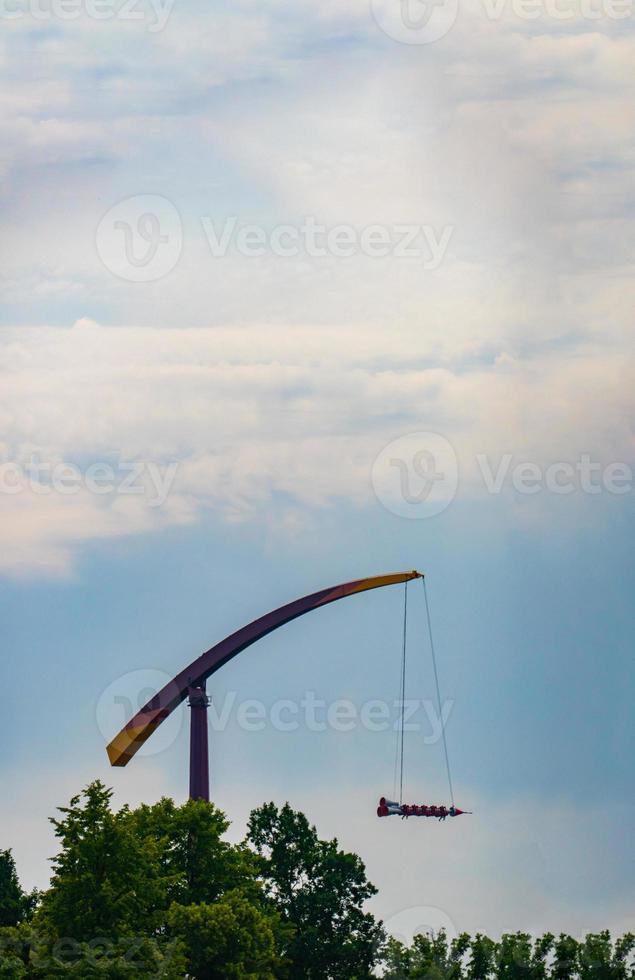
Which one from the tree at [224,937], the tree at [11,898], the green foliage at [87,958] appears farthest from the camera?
the tree at [11,898]

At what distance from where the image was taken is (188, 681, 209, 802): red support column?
134125 millimetres

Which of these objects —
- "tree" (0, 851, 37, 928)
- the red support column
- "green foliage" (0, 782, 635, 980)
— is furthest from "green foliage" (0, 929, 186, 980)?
"tree" (0, 851, 37, 928)

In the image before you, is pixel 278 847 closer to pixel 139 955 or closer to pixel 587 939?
pixel 587 939

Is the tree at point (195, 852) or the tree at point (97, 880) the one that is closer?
the tree at point (97, 880)

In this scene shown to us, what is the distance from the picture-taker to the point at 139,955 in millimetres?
113188

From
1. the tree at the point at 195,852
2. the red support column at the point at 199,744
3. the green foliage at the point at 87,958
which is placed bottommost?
the green foliage at the point at 87,958

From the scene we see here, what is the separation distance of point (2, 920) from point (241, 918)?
25987 mm

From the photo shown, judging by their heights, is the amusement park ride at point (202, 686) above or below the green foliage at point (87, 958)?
above

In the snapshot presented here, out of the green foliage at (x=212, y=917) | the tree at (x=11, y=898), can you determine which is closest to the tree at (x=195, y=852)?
the green foliage at (x=212, y=917)

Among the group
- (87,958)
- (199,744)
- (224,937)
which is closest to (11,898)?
(199,744)

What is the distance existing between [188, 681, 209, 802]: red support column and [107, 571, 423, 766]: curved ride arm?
81 centimetres

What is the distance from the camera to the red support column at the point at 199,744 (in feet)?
440

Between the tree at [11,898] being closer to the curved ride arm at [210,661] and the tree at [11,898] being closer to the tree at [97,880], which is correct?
the curved ride arm at [210,661]

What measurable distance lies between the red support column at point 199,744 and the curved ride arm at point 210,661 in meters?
0.81
